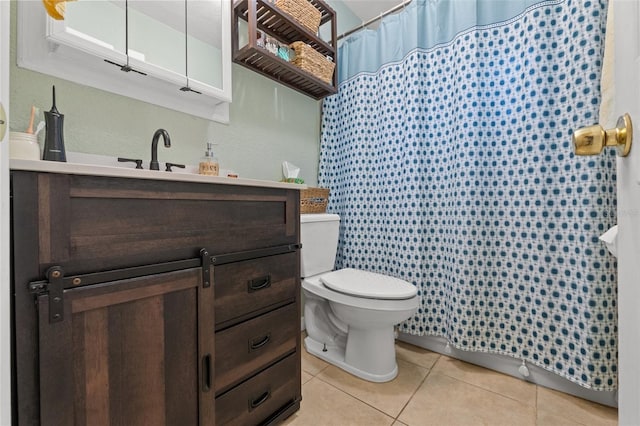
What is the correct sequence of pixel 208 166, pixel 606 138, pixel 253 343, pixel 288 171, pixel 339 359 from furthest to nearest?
pixel 288 171 → pixel 339 359 → pixel 208 166 → pixel 253 343 → pixel 606 138

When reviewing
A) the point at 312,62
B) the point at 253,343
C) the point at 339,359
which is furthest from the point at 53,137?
the point at 339,359

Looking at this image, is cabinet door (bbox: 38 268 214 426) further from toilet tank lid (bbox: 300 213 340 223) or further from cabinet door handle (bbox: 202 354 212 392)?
toilet tank lid (bbox: 300 213 340 223)

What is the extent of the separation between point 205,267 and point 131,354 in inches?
10.0

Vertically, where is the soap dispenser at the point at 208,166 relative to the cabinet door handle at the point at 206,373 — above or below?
above

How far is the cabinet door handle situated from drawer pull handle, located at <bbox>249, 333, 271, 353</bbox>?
0.15 m

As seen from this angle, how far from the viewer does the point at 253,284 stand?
36.4 inches

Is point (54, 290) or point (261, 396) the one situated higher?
point (54, 290)

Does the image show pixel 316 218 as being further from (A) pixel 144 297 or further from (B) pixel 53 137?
(B) pixel 53 137

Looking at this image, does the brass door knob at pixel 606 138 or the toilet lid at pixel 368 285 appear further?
the toilet lid at pixel 368 285

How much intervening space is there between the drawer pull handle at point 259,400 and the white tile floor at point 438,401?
22 centimetres

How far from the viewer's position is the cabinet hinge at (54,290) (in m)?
0.54

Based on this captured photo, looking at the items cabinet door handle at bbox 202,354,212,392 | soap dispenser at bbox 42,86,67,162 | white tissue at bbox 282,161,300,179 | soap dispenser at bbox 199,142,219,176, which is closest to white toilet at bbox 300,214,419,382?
white tissue at bbox 282,161,300,179
